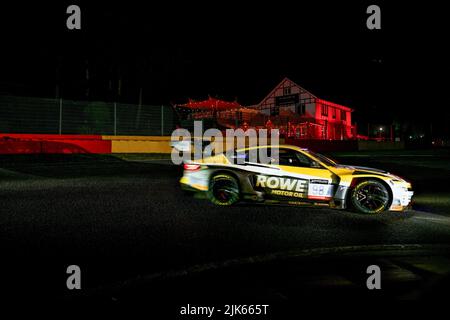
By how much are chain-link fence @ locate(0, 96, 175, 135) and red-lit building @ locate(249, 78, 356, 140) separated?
57.3 feet

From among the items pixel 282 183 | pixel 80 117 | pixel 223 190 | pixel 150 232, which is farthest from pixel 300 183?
pixel 80 117

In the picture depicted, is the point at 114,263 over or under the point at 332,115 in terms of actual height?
under

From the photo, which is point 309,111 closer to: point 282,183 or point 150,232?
point 282,183

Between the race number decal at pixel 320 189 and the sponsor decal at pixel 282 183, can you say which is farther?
the sponsor decal at pixel 282 183

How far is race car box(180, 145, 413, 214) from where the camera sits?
24.2 ft

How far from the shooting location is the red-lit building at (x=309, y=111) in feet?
148

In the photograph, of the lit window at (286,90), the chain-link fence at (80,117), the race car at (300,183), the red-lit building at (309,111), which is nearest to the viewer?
the race car at (300,183)

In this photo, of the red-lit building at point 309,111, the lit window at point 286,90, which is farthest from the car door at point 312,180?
the lit window at point 286,90

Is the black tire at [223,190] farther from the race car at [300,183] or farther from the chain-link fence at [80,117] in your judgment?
the chain-link fence at [80,117]

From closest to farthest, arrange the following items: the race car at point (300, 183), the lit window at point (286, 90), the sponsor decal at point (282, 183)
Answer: the race car at point (300, 183) → the sponsor decal at point (282, 183) → the lit window at point (286, 90)

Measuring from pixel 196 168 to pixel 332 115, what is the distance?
47.8m

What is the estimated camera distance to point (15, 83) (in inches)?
1345
